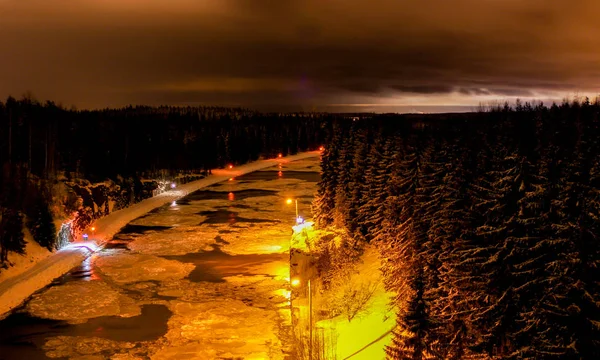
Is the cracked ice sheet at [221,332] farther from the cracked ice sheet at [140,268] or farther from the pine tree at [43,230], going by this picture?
the pine tree at [43,230]

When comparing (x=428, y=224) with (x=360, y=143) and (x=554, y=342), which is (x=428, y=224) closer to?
(x=554, y=342)

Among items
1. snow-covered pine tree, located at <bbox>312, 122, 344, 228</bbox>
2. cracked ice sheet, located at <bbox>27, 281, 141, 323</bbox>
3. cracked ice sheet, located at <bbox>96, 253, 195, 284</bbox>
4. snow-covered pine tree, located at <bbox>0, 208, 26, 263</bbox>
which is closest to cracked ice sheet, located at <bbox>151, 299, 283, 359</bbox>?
cracked ice sheet, located at <bbox>27, 281, 141, 323</bbox>

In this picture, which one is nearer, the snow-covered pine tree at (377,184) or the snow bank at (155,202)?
the snow-covered pine tree at (377,184)

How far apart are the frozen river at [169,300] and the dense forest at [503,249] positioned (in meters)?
8.58

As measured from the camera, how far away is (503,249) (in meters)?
16.8

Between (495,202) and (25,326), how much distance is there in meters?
24.3

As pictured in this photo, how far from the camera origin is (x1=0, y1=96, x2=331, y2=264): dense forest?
4459cm

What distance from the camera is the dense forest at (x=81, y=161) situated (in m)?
44.6

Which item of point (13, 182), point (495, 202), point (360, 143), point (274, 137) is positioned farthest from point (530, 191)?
point (274, 137)

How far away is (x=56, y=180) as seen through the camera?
57.3 metres

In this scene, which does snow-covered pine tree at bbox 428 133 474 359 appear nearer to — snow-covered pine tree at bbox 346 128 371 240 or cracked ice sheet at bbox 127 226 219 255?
snow-covered pine tree at bbox 346 128 371 240

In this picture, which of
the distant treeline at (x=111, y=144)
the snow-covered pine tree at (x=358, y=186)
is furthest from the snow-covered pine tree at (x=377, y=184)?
the distant treeline at (x=111, y=144)

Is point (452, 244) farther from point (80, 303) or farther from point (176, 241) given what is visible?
point (176, 241)

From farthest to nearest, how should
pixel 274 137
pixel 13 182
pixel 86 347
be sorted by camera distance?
pixel 274 137, pixel 13 182, pixel 86 347
